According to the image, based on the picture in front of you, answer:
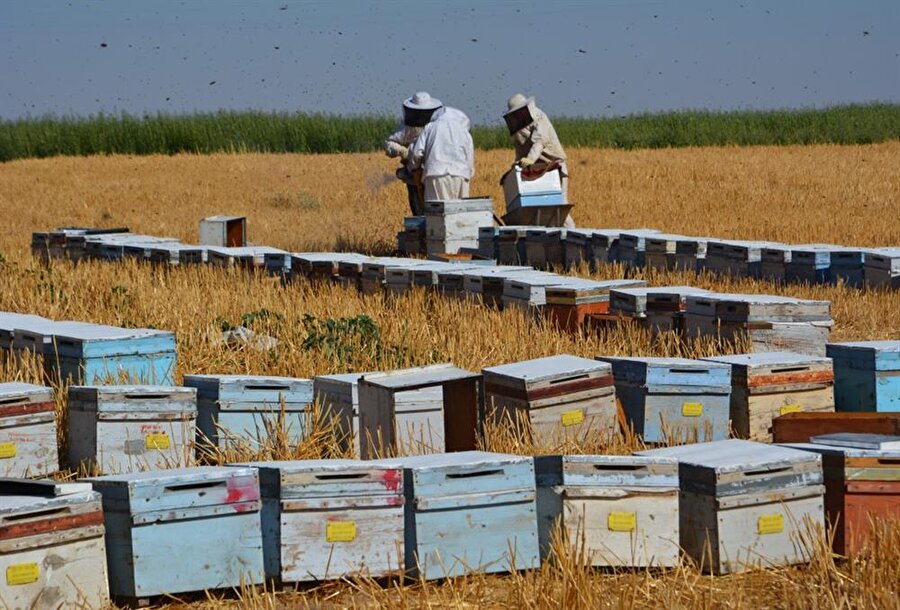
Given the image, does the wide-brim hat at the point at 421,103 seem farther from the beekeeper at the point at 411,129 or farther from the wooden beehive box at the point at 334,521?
the wooden beehive box at the point at 334,521

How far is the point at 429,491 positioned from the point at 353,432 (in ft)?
5.63

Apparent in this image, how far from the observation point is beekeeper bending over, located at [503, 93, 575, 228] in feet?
53.0

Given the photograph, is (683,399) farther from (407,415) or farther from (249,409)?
(249,409)

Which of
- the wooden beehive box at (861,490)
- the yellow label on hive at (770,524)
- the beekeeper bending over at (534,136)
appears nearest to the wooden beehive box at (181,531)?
the yellow label on hive at (770,524)

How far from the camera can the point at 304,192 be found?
1133 inches

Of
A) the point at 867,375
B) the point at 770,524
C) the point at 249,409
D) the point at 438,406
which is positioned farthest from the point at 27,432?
the point at 867,375

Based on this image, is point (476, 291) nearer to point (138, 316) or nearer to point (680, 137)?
point (138, 316)

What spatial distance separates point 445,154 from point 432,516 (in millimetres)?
11230

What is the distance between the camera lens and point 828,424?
7.05 metres

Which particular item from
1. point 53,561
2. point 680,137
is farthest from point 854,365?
point 680,137

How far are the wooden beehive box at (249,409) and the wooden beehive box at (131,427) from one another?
20cm

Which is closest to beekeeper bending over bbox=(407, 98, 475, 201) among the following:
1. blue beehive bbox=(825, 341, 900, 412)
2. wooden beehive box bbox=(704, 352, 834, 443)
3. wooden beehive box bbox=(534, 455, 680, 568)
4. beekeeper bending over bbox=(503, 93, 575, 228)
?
beekeeper bending over bbox=(503, 93, 575, 228)

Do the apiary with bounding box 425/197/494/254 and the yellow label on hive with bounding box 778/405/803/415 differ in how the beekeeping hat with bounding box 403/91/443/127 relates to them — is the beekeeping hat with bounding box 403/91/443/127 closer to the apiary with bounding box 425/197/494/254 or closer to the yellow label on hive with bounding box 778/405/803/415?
the apiary with bounding box 425/197/494/254

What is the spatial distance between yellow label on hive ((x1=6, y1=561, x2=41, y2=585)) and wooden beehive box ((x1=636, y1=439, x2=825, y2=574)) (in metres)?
2.59
